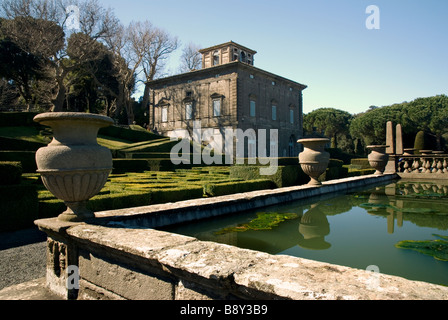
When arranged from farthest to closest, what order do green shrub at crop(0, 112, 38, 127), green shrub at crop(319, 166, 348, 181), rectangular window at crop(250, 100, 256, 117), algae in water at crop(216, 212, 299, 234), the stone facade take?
1. rectangular window at crop(250, 100, 256, 117)
2. the stone facade
3. green shrub at crop(0, 112, 38, 127)
4. green shrub at crop(319, 166, 348, 181)
5. algae in water at crop(216, 212, 299, 234)

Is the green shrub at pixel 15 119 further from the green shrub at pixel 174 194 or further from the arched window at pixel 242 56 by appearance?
the arched window at pixel 242 56

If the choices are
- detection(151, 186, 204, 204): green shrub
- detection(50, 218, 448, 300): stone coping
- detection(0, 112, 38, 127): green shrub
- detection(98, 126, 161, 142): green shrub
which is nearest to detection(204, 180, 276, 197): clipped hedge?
detection(151, 186, 204, 204): green shrub

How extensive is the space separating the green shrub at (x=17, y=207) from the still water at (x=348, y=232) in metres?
2.90

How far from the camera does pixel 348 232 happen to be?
3.99 meters

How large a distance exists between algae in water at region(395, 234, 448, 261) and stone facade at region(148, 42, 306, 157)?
24.5 metres

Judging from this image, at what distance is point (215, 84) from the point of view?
95.5 feet

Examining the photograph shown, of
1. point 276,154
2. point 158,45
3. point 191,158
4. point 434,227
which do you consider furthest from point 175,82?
point 434,227

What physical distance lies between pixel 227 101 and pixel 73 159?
26.2 metres

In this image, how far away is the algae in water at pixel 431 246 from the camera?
2.94 metres

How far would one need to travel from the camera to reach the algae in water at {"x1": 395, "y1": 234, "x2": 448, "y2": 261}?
294cm

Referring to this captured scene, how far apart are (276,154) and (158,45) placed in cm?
1694

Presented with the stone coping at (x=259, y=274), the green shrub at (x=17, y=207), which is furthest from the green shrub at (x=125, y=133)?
the stone coping at (x=259, y=274)

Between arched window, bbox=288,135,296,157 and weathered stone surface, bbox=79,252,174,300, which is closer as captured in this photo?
weathered stone surface, bbox=79,252,174,300

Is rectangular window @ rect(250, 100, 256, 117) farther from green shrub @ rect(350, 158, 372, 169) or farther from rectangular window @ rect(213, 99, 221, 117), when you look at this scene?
green shrub @ rect(350, 158, 372, 169)
